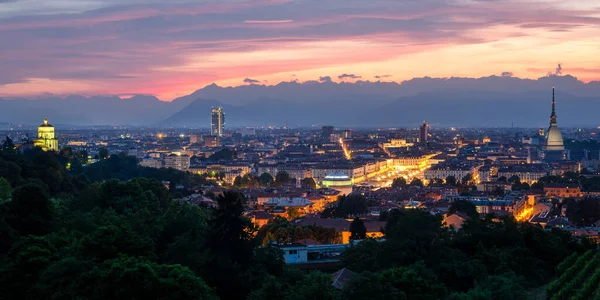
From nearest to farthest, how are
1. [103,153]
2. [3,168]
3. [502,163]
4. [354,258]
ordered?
1. [354,258]
2. [3,168]
3. [103,153]
4. [502,163]

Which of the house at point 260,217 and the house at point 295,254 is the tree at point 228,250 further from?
the house at point 260,217

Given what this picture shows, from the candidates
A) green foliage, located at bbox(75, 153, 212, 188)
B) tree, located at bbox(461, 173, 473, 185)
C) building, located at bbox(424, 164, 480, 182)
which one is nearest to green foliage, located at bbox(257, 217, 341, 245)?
green foliage, located at bbox(75, 153, 212, 188)

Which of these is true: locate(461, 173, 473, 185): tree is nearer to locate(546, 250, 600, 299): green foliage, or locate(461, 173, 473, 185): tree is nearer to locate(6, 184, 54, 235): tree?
locate(546, 250, 600, 299): green foliage

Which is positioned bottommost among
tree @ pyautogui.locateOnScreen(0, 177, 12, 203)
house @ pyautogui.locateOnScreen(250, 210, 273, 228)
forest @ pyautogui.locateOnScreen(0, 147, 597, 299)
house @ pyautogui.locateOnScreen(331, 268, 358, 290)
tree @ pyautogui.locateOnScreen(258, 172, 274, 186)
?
tree @ pyautogui.locateOnScreen(258, 172, 274, 186)

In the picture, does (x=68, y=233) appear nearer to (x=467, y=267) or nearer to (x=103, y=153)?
(x=467, y=267)

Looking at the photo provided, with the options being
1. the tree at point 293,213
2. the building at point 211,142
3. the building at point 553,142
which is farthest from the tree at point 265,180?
the building at point 211,142

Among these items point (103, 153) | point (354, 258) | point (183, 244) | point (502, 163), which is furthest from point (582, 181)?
point (183, 244)

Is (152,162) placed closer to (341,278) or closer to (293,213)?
(293,213)
